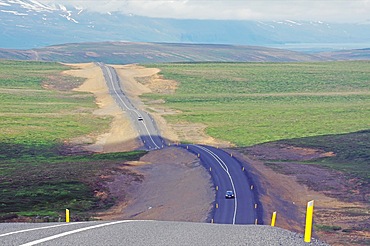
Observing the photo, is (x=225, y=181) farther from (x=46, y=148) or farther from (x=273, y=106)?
(x=273, y=106)

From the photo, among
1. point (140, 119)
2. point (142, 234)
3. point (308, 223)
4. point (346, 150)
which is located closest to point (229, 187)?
point (346, 150)

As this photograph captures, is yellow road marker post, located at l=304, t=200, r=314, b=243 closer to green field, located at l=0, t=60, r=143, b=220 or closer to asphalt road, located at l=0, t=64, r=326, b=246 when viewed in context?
asphalt road, located at l=0, t=64, r=326, b=246

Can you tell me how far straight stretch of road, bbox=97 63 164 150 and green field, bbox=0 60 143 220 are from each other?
5.91 meters

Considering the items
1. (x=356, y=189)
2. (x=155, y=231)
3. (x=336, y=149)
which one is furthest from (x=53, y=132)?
(x=155, y=231)

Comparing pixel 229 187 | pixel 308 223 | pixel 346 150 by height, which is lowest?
pixel 346 150

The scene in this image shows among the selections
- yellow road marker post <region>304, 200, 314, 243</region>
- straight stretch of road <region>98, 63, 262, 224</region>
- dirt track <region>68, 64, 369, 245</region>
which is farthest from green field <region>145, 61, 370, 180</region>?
yellow road marker post <region>304, 200, 314, 243</region>

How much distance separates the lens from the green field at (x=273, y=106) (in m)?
111

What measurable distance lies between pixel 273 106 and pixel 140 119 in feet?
150

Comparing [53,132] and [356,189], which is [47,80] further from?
[356,189]

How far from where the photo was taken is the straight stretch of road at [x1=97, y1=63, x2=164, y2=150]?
318ft

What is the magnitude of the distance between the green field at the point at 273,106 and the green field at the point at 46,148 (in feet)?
69.2

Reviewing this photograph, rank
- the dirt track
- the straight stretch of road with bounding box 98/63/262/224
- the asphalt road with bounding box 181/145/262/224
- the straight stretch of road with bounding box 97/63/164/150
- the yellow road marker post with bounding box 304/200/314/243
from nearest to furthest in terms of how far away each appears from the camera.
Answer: the yellow road marker post with bounding box 304/200/314/243 < the asphalt road with bounding box 181/145/262/224 < the straight stretch of road with bounding box 98/63/262/224 < the dirt track < the straight stretch of road with bounding box 97/63/164/150

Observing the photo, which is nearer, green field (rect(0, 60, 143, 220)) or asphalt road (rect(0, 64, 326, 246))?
asphalt road (rect(0, 64, 326, 246))

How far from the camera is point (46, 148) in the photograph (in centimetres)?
9281
